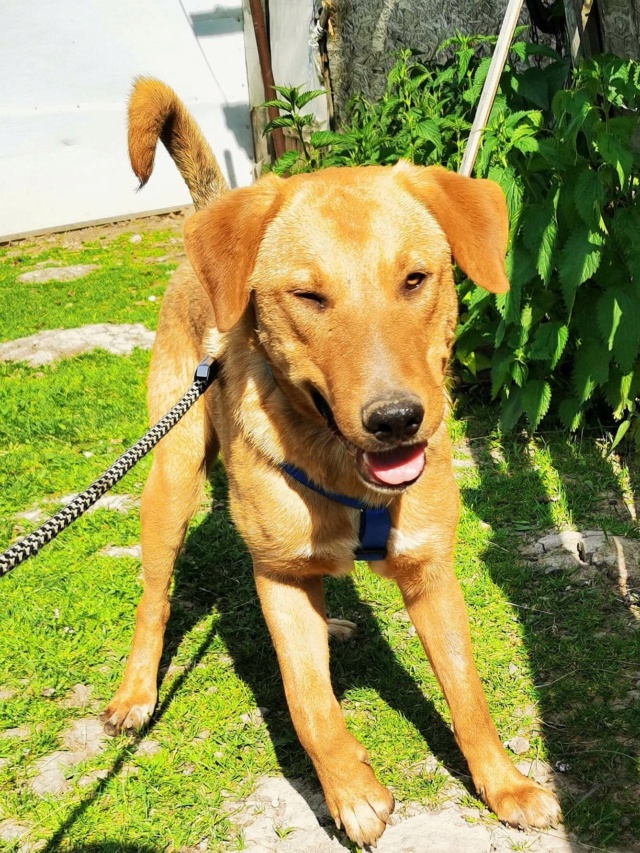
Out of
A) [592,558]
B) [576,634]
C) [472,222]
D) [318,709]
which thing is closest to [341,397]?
[472,222]

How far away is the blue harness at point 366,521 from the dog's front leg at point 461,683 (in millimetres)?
160

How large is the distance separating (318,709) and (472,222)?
166cm

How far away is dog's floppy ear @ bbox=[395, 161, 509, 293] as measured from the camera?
2.80 m

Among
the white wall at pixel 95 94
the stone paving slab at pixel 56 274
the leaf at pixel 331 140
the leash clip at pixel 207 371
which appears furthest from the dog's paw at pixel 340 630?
the white wall at pixel 95 94

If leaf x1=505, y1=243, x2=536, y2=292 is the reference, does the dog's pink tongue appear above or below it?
above

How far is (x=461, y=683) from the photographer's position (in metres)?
2.92

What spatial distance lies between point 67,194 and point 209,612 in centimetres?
921

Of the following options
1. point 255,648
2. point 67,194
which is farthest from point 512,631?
point 67,194

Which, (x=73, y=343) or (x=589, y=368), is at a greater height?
(x=589, y=368)

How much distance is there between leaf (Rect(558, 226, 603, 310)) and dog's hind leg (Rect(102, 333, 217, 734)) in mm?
1942

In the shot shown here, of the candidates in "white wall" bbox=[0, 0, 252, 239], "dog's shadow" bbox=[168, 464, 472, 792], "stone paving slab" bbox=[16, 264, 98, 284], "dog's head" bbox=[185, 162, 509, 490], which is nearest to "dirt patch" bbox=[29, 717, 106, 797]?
"dog's shadow" bbox=[168, 464, 472, 792]

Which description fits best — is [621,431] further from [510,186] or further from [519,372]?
[510,186]

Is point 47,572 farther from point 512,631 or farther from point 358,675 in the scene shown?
point 512,631

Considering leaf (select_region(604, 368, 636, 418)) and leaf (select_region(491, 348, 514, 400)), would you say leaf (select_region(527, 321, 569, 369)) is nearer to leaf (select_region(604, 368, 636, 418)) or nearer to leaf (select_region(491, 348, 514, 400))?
leaf (select_region(491, 348, 514, 400))
